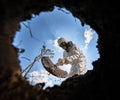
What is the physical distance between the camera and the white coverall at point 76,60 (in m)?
6.87

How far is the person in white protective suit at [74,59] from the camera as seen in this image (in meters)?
6.88

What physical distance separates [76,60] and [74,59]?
7 centimetres

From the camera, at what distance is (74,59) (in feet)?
23.3

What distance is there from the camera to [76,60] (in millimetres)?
7098

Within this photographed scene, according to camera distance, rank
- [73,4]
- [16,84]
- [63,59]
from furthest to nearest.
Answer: [63,59], [73,4], [16,84]

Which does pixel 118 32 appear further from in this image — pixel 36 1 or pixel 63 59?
pixel 63 59

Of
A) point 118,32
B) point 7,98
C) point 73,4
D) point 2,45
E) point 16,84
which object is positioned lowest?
point 7,98

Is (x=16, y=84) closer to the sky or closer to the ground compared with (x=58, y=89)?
closer to the ground

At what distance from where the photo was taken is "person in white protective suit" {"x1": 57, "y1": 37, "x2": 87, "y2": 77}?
6.88 m

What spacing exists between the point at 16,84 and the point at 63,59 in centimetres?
503

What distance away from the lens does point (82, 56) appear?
726 centimetres

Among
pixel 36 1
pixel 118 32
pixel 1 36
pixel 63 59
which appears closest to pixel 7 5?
pixel 1 36

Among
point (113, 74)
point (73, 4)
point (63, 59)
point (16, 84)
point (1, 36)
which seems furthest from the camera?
point (63, 59)

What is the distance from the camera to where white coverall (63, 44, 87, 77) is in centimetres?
687
